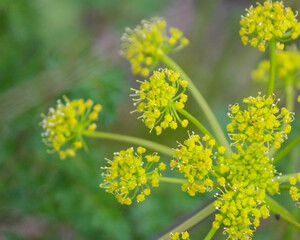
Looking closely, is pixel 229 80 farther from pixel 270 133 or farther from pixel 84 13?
pixel 270 133

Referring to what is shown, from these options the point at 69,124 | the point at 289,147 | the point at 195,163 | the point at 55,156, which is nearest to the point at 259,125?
the point at 289,147

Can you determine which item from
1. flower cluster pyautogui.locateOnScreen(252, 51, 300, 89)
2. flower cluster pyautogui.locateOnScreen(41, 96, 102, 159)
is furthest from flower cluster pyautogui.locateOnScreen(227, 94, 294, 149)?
flower cluster pyautogui.locateOnScreen(252, 51, 300, 89)

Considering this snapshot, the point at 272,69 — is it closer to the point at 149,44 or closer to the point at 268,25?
the point at 268,25

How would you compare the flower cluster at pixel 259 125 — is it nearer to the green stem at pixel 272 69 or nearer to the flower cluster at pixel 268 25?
the green stem at pixel 272 69

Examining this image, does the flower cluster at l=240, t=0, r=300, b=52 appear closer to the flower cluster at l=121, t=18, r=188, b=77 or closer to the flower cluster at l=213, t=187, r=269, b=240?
the flower cluster at l=121, t=18, r=188, b=77

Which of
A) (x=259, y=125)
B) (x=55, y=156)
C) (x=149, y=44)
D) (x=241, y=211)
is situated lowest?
(x=241, y=211)
